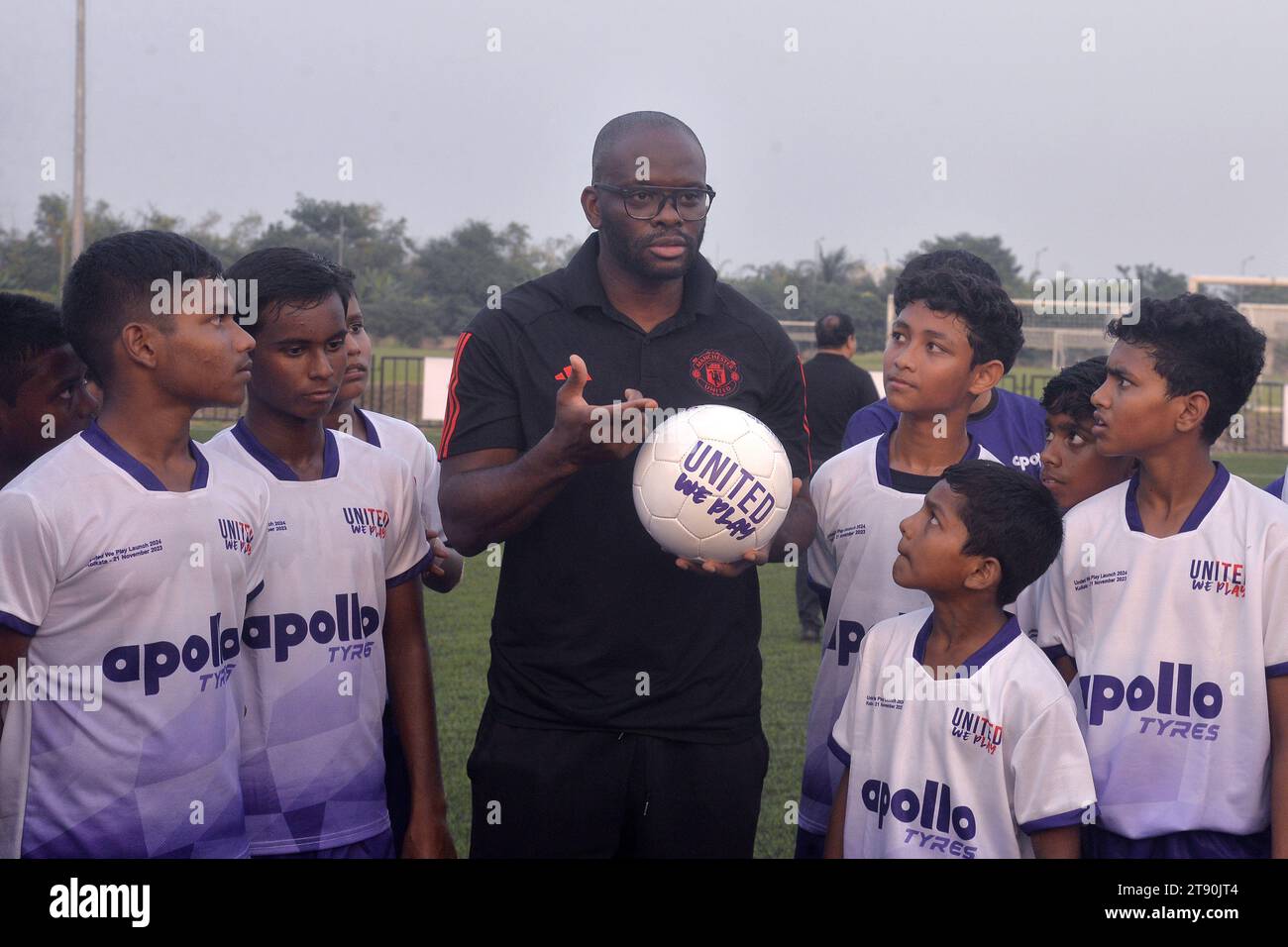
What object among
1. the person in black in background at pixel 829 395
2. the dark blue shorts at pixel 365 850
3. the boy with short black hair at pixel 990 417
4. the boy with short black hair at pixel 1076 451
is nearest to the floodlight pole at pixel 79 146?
the person in black in background at pixel 829 395

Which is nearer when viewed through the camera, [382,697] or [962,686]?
[962,686]

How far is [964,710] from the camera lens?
280cm

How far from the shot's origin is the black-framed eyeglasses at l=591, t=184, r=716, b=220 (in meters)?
2.82

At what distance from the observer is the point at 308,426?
3182 millimetres

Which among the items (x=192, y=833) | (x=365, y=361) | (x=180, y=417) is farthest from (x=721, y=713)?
(x=365, y=361)

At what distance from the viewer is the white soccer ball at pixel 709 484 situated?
2.71 meters

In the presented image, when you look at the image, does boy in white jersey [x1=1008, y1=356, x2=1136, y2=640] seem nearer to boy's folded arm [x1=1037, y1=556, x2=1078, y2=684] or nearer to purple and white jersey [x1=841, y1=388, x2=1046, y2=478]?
purple and white jersey [x1=841, y1=388, x2=1046, y2=478]

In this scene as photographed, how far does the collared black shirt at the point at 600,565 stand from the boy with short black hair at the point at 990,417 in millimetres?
905

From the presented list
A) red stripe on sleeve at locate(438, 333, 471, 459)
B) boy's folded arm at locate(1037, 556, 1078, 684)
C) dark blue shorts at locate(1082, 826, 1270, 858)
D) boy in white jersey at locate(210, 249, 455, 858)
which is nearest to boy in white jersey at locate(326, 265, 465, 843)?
boy in white jersey at locate(210, 249, 455, 858)

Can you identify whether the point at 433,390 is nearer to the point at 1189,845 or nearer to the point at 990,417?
the point at 990,417

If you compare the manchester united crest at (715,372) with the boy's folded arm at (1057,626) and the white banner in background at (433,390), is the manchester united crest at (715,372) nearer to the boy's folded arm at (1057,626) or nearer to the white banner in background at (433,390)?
the boy's folded arm at (1057,626)

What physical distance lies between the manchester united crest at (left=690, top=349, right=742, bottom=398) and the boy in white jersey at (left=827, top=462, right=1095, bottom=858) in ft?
1.87
